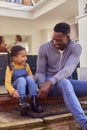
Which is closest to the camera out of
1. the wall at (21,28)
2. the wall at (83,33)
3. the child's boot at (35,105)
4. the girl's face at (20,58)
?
the child's boot at (35,105)

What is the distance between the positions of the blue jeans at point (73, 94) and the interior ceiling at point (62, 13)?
12.0 ft

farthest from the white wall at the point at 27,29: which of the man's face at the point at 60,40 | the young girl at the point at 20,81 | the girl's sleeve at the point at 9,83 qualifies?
the man's face at the point at 60,40

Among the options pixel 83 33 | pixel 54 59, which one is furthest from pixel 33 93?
pixel 83 33

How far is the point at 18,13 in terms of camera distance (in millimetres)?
7172

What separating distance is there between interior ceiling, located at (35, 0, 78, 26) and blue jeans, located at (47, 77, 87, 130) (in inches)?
144

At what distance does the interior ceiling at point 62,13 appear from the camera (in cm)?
Answer: 596

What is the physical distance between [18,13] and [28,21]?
636 mm

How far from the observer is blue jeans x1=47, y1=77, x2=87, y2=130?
2029 millimetres

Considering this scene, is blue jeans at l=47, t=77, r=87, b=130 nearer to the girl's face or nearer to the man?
the man

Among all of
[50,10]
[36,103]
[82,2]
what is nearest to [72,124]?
[36,103]

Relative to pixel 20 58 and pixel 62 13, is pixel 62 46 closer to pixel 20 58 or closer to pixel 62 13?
pixel 20 58

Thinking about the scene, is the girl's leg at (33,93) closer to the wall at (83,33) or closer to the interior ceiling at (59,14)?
the wall at (83,33)

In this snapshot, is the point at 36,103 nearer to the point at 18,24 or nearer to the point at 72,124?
the point at 72,124

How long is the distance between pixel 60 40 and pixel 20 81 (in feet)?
1.91
